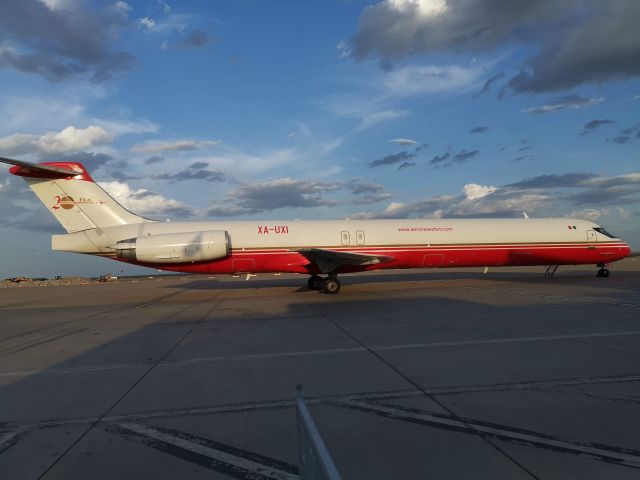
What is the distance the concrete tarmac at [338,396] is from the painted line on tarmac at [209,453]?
0.02 meters

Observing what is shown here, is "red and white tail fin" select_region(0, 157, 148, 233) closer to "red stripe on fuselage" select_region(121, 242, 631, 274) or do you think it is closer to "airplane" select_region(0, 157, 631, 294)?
"airplane" select_region(0, 157, 631, 294)

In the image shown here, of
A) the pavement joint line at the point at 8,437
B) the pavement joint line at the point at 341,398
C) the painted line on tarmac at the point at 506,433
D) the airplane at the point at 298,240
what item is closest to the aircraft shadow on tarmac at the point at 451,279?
the airplane at the point at 298,240

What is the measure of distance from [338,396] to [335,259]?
1030 centimetres

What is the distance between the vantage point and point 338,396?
5.07 meters

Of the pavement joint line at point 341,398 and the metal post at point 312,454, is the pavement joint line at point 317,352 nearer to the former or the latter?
the pavement joint line at point 341,398

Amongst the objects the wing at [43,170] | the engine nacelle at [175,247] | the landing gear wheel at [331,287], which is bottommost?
the landing gear wheel at [331,287]

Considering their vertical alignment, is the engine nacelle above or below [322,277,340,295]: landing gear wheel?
above

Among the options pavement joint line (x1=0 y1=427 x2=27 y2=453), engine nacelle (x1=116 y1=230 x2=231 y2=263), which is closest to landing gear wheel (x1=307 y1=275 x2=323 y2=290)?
engine nacelle (x1=116 y1=230 x2=231 y2=263)

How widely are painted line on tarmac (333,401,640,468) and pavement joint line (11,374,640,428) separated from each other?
27 cm

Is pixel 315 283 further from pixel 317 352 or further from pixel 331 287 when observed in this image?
pixel 317 352

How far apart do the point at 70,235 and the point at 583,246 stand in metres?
20.8

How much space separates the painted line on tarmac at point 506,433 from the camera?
351cm

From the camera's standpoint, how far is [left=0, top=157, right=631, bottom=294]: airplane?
15.2 m

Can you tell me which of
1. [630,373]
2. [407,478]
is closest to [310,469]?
[407,478]
